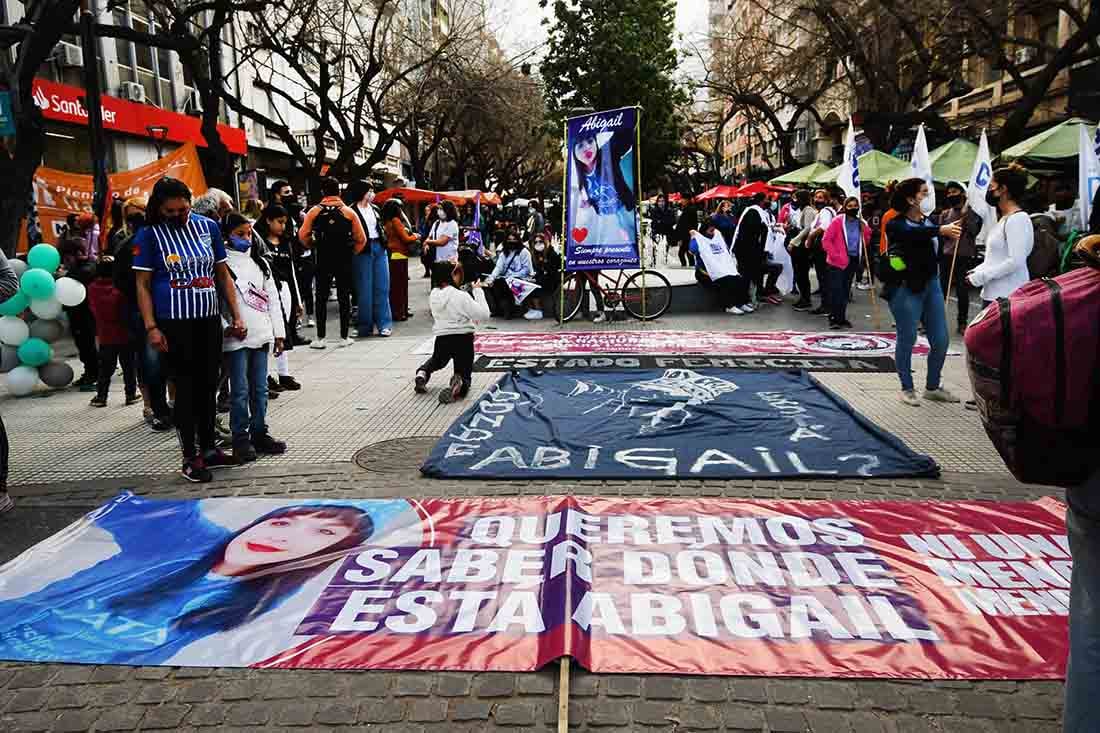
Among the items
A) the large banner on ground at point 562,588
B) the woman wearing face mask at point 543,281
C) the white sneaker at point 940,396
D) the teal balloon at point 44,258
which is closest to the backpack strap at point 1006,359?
the large banner on ground at point 562,588

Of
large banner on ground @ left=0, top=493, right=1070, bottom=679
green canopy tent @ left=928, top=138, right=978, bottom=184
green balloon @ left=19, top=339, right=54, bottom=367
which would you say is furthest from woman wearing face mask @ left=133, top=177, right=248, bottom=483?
green canopy tent @ left=928, top=138, right=978, bottom=184

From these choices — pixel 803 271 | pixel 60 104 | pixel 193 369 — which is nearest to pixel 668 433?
pixel 193 369

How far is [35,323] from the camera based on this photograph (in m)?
8.80

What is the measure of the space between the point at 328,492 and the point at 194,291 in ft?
4.96

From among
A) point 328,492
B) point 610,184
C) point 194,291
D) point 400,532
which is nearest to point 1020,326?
point 400,532

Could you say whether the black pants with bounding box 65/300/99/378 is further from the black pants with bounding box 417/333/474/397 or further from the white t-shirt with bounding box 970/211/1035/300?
the white t-shirt with bounding box 970/211/1035/300

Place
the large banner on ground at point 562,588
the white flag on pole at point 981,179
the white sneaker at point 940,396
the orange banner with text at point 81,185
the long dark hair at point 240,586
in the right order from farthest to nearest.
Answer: the orange banner with text at point 81,185 → the white flag on pole at point 981,179 → the white sneaker at point 940,396 → the long dark hair at point 240,586 → the large banner on ground at point 562,588

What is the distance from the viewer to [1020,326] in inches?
78.0

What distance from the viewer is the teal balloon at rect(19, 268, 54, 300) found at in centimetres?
845

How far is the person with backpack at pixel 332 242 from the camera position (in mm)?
10859

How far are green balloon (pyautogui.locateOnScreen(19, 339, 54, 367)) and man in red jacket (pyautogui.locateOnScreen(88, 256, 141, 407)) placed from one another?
1.01 meters

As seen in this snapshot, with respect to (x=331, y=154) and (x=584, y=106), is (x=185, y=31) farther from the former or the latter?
(x=331, y=154)

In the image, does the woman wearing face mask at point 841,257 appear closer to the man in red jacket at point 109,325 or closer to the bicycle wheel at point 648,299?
the bicycle wheel at point 648,299

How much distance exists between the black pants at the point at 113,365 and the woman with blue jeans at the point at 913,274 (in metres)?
6.73
